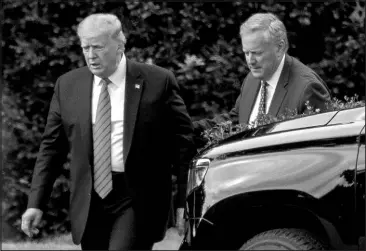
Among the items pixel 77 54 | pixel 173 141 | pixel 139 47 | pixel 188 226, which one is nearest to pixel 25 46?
pixel 77 54

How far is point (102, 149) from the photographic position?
5.55 m

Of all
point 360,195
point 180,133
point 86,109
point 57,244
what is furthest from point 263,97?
point 57,244

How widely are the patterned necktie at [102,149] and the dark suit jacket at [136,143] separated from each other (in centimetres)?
4

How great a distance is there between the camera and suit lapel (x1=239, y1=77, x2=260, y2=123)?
584 cm

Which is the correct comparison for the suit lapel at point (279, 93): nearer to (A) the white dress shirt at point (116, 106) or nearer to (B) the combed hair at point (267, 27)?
(B) the combed hair at point (267, 27)

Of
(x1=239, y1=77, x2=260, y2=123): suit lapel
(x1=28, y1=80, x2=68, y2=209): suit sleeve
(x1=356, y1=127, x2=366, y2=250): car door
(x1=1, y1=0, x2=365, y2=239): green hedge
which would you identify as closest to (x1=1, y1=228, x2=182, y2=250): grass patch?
(x1=1, y1=0, x2=365, y2=239): green hedge

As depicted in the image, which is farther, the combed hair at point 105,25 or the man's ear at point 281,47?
the man's ear at point 281,47

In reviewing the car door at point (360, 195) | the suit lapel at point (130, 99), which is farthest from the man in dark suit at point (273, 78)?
the car door at point (360, 195)

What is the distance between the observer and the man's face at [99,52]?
5574 mm

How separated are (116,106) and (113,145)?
236 mm

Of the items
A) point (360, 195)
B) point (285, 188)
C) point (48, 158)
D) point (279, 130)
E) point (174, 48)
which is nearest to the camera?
point (360, 195)

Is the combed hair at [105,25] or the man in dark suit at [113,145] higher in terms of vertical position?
the combed hair at [105,25]

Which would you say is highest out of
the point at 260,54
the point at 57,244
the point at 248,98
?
the point at 260,54

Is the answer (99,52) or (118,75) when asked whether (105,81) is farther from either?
(99,52)
